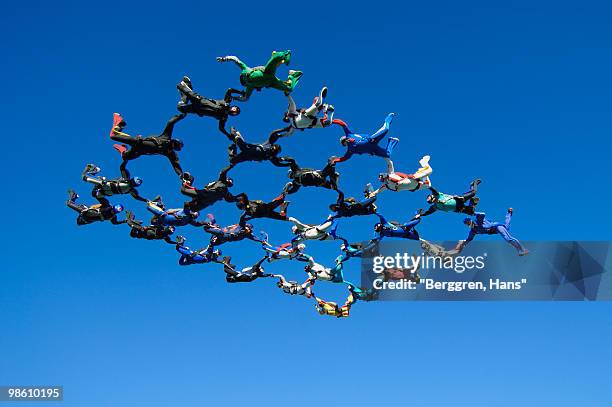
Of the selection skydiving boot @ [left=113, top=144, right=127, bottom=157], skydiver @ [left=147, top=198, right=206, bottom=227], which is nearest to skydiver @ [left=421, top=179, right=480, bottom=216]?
skydiver @ [left=147, top=198, right=206, bottom=227]

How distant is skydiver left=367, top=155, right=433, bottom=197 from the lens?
31.4ft

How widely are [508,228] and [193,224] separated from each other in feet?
16.3

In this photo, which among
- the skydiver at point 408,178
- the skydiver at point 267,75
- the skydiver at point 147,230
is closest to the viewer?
the skydiver at point 267,75

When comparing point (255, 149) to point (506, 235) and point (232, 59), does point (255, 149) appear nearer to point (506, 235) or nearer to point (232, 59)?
point (232, 59)

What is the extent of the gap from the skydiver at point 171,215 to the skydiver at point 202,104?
1.80 metres

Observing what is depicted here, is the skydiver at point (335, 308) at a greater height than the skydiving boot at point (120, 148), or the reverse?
the skydiving boot at point (120, 148)

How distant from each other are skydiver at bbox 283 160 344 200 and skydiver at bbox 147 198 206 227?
1733mm

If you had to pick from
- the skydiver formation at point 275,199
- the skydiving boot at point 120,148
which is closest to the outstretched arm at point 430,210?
the skydiver formation at point 275,199

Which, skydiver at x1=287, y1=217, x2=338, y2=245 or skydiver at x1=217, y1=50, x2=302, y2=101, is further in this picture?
skydiver at x1=287, y1=217, x2=338, y2=245

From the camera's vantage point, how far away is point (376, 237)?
10688 mm

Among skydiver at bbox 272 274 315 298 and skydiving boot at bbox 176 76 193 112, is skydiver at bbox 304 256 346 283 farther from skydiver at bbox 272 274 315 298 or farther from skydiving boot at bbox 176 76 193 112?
skydiving boot at bbox 176 76 193 112

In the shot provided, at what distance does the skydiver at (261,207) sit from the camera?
10.0 meters

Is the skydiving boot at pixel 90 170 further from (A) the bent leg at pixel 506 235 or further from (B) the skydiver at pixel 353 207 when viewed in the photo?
(A) the bent leg at pixel 506 235

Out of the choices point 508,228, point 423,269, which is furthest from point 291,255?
point 508,228
